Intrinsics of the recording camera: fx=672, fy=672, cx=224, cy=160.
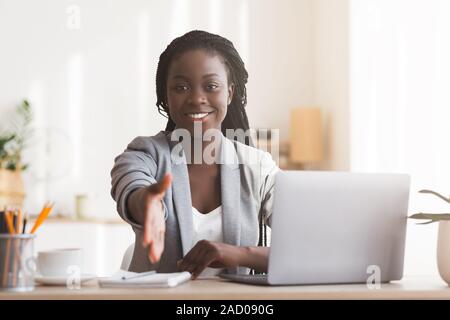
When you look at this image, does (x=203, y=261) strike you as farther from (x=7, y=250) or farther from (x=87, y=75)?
(x=87, y=75)

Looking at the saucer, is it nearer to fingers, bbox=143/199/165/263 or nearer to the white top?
fingers, bbox=143/199/165/263

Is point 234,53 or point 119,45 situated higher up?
point 119,45

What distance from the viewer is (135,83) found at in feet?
14.3

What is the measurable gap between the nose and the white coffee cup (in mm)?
574

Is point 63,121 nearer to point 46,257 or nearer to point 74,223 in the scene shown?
point 74,223

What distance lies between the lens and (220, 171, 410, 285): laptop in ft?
4.57

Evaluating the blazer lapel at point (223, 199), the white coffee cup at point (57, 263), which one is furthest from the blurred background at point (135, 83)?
the white coffee cup at point (57, 263)

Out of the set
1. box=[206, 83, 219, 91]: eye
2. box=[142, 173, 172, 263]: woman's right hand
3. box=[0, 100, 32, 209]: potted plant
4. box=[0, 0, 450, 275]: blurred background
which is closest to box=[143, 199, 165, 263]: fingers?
box=[142, 173, 172, 263]: woman's right hand

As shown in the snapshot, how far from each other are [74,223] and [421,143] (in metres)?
2.01

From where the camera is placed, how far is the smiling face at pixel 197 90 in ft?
6.15

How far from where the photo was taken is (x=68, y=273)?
147 centimetres

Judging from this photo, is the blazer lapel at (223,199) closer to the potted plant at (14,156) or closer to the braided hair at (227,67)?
the braided hair at (227,67)
